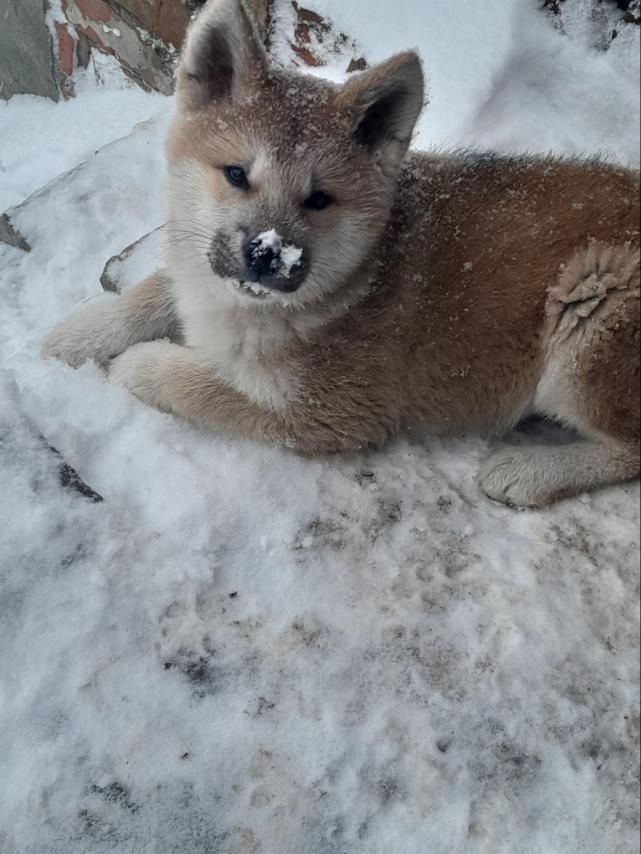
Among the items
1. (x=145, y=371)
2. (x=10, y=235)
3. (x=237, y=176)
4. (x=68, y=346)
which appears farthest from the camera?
(x=10, y=235)

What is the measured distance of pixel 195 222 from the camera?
2.65m

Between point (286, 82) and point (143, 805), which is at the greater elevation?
point (286, 82)

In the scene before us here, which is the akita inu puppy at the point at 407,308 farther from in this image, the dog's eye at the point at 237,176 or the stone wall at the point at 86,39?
the stone wall at the point at 86,39

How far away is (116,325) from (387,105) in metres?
1.59

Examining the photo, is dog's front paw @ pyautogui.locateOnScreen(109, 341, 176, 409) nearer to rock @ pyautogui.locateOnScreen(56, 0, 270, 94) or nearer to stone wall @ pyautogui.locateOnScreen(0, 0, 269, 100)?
stone wall @ pyautogui.locateOnScreen(0, 0, 269, 100)

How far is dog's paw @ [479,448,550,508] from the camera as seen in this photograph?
9.66 feet

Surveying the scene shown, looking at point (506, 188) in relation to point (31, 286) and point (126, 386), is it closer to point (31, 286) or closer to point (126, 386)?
point (126, 386)

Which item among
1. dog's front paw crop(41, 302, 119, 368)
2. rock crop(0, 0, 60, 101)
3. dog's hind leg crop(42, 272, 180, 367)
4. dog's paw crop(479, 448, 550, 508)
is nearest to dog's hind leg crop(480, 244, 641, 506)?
dog's paw crop(479, 448, 550, 508)

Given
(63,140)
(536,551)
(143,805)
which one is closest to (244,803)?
(143,805)

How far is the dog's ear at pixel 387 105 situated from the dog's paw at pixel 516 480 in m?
1.32

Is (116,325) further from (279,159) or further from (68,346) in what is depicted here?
(279,159)

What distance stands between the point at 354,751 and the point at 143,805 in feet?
2.15

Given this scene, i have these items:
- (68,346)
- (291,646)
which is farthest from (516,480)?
(68,346)

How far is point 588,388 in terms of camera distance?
292cm
